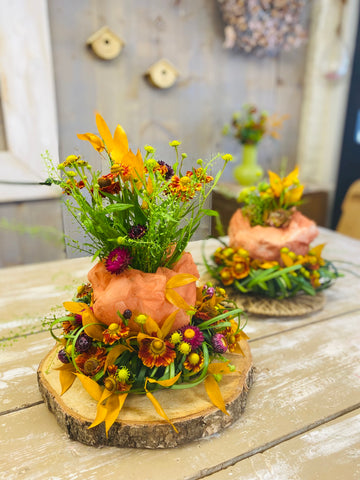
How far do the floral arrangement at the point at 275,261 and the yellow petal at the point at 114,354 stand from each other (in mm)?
466

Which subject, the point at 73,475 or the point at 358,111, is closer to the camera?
the point at 73,475

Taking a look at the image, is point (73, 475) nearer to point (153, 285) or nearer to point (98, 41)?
point (153, 285)

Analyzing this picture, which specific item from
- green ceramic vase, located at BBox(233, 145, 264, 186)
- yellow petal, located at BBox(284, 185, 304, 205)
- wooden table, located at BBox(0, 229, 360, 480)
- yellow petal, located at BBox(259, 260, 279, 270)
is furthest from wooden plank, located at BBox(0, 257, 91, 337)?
A: green ceramic vase, located at BBox(233, 145, 264, 186)

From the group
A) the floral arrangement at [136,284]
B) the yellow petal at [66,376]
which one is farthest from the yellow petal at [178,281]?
the yellow petal at [66,376]

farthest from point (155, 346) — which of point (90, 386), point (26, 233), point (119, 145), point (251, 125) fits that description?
point (251, 125)

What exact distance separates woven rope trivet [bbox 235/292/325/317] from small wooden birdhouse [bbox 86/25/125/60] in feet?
5.69

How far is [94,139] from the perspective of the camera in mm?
630

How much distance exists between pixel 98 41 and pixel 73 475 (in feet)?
7.12

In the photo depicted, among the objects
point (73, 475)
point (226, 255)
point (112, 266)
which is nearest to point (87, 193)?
point (112, 266)

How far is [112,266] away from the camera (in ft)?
2.08

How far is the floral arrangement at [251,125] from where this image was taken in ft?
8.36

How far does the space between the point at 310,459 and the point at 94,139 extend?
58 cm

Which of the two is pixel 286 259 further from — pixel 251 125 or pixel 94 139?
pixel 251 125

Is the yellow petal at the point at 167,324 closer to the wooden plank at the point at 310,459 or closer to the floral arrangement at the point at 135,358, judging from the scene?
the floral arrangement at the point at 135,358
